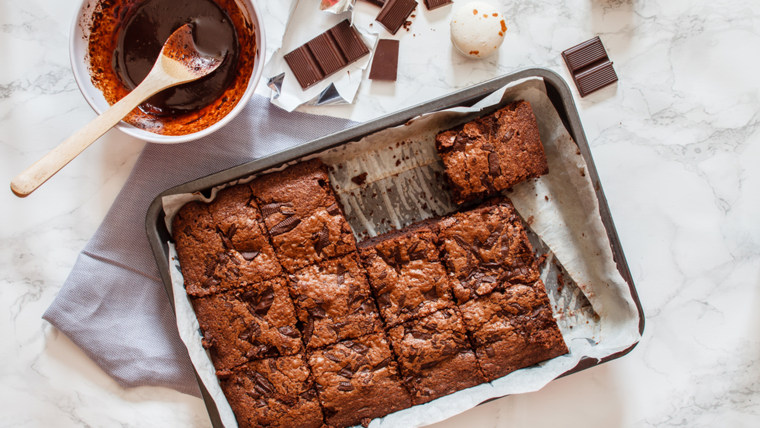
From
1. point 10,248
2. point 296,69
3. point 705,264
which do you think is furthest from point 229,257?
point 705,264

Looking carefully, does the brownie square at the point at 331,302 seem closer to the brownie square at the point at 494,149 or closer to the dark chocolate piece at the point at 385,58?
the brownie square at the point at 494,149

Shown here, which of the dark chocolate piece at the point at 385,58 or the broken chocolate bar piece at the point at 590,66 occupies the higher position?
the dark chocolate piece at the point at 385,58

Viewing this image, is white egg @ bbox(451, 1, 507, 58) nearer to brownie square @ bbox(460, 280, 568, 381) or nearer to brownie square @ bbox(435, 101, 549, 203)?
brownie square @ bbox(435, 101, 549, 203)

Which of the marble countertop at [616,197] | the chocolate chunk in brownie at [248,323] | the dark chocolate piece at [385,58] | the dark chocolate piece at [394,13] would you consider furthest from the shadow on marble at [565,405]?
the dark chocolate piece at [394,13]

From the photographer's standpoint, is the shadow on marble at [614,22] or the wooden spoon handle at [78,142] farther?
the shadow on marble at [614,22]

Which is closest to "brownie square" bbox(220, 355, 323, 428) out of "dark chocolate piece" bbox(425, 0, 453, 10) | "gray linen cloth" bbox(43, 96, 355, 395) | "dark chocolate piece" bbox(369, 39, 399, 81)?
"gray linen cloth" bbox(43, 96, 355, 395)
